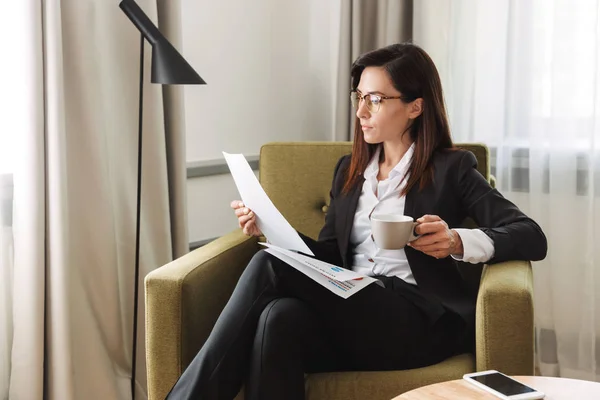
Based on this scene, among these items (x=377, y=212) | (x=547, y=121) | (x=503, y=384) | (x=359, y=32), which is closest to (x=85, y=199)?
(x=377, y=212)

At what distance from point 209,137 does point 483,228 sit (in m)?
1.36

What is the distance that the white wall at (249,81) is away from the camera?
286cm

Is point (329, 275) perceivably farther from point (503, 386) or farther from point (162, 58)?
point (162, 58)

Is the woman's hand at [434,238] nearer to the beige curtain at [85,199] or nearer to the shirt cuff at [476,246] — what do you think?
the shirt cuff at [476,246]

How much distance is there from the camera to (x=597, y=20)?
8.41ft

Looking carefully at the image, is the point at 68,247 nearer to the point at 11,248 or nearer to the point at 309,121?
the point at 11,248

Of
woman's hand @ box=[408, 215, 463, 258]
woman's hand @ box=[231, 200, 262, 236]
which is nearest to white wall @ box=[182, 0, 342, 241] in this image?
woman's hand @ box=[231, 200, 262, 236]

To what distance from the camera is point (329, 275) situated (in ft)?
5.69

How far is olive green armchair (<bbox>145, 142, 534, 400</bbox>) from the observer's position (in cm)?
160

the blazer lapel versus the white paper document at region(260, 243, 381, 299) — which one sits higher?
the blazer lapel

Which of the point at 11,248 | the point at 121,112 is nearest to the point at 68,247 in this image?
the point at 11,248

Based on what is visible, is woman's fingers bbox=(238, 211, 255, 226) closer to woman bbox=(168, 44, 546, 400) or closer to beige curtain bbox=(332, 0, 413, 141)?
woman bbox=(168, 44, 546, 400)

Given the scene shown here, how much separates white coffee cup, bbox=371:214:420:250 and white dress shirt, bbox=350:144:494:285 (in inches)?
13.8

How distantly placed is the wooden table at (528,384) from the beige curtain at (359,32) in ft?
Answer: 5.87
